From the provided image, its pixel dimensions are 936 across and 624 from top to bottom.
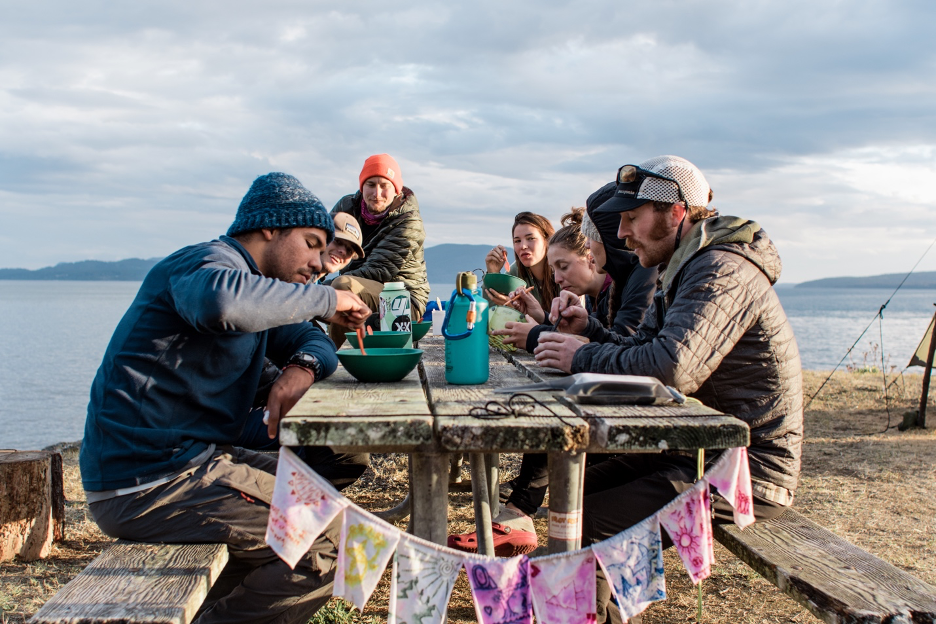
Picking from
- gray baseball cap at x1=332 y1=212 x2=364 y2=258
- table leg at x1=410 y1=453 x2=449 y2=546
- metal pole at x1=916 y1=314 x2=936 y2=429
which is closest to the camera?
table leg at x1=410 y1=453 x2=449 y2=546

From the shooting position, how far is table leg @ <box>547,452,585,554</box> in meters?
1.71

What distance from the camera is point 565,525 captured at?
5.63 feet

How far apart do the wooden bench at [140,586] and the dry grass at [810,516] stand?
1.18 m

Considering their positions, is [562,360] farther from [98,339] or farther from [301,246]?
[98,339]

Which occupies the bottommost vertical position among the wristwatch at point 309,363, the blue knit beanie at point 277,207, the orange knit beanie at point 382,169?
the wristwatch at point 309,363

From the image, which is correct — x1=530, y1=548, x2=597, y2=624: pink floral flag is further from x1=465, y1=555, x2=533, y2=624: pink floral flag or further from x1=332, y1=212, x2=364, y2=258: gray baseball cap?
x1=332, y1=212, x2=364, y2=258: gray baseball cap

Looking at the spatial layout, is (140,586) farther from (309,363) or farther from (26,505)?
(26,505)

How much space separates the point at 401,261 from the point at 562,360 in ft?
11.0

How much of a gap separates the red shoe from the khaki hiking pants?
119 cm

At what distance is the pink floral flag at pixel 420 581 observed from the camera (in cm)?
151

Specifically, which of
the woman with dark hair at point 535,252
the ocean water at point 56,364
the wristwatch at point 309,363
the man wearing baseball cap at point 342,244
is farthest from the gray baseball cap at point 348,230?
the ocean water at point 56,364

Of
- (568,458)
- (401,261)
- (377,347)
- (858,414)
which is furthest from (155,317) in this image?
(858,414)

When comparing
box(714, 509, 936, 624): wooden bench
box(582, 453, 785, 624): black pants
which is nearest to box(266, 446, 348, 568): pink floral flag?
box(582, 453, 785, 624): black pants

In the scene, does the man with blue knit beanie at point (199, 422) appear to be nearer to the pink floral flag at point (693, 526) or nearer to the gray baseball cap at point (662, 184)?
the pink floral flag at point (693, 526)
